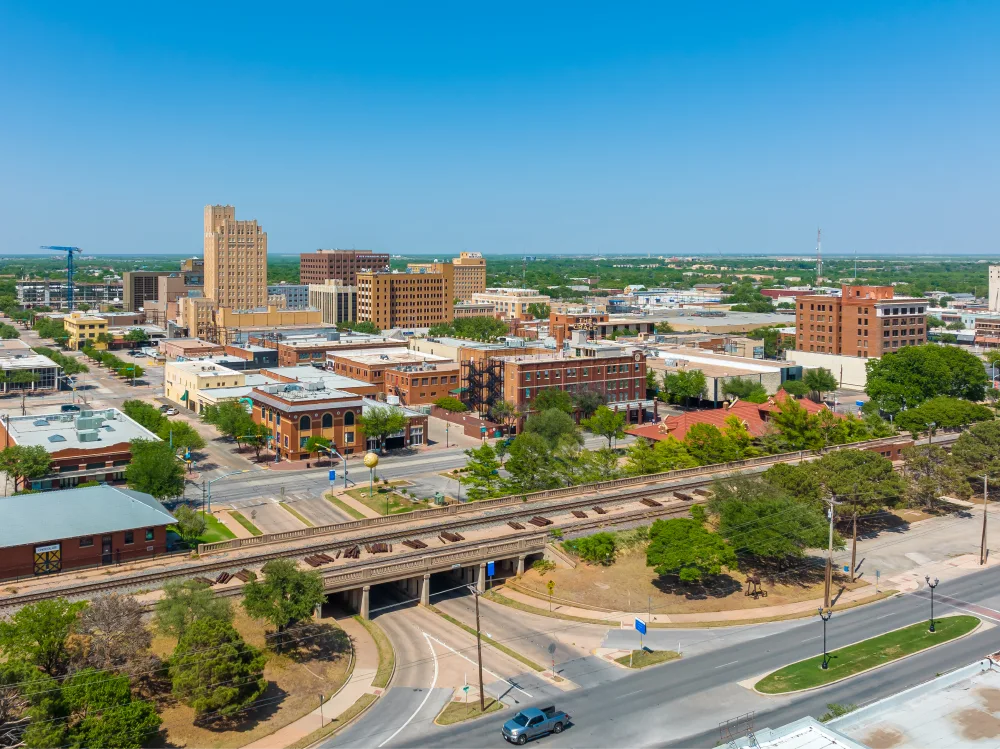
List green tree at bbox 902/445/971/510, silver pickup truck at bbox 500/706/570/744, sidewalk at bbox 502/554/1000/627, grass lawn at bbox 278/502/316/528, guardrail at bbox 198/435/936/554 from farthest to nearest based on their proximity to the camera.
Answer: green tree at bbox 902/445/971/510 < grass lawn at bbox 278/502/316/528 < guardrail at bbox 198/435/936/554 < sidewalk at bbox 502/554/1000/627 < silver pickup truck at bbox 500/706/570/744

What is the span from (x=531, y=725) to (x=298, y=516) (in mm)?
42164

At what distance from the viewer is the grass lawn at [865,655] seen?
48438 mm

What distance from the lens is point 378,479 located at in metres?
93.4

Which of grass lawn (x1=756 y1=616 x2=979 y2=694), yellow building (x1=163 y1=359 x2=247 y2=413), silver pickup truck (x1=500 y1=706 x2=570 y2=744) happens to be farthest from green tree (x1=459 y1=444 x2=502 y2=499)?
yellow building (x1=163 y1=359 x2=247 y2=413)

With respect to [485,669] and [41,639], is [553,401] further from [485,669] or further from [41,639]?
[41,639]

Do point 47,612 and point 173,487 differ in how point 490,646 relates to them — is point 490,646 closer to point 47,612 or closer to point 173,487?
point 47,612

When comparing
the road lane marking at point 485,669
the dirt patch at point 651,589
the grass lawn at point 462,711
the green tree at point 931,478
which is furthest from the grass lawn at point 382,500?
the green tree at point 931,478

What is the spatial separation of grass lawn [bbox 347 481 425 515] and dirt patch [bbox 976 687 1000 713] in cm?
5216

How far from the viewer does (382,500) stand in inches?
3339

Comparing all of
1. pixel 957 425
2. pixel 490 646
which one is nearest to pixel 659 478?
pixel 490 646

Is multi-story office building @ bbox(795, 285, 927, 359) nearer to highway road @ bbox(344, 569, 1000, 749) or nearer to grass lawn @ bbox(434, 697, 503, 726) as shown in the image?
highway road @ bbox(344, 569, 1000, 749)

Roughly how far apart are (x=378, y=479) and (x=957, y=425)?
6861 centimetres

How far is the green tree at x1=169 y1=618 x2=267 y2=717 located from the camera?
43500mm

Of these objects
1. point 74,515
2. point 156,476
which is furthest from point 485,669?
point 156,476
